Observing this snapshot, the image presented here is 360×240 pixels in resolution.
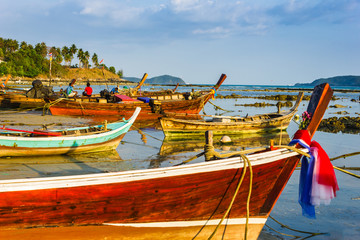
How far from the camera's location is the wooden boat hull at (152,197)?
Result: 4062 millimetres

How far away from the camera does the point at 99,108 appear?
67.5 feet

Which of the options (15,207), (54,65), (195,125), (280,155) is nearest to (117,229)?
(15,207)

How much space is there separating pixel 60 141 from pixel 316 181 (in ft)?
24.7

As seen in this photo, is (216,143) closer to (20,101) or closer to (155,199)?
(155,199)

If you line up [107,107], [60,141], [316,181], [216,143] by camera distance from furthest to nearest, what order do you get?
[107,107] → [216,143] → [60,141] → [316,181]

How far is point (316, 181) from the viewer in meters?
4.52

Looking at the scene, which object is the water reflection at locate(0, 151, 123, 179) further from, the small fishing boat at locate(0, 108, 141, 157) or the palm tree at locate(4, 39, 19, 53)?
the palm tree at locate(4, 39, 19, 53)

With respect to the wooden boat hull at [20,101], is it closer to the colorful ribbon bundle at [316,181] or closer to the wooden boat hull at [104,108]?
the wooden boat hull at [104,108]

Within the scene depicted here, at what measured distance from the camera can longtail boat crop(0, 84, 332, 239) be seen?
407cm

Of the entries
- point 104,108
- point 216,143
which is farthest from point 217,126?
point 104,108

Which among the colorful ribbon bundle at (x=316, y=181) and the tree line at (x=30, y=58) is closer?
the colorful ribbon bundle at (x=316, y=181)

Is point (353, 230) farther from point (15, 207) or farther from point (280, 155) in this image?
point (15, 207)

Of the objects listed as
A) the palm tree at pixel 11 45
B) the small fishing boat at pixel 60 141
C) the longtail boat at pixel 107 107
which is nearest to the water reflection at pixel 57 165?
the small fishing boat at pixel 60 141

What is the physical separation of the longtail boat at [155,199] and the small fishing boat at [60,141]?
18.4ft
